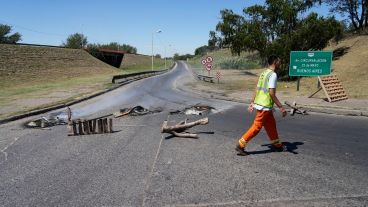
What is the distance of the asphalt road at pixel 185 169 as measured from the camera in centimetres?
543

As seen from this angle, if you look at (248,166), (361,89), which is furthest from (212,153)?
(361,89)

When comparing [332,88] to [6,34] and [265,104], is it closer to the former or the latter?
[265,104]

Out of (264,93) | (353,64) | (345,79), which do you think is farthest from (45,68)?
(264,93)

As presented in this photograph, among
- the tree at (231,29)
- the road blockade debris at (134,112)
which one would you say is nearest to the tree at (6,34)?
the tree at (231,29)

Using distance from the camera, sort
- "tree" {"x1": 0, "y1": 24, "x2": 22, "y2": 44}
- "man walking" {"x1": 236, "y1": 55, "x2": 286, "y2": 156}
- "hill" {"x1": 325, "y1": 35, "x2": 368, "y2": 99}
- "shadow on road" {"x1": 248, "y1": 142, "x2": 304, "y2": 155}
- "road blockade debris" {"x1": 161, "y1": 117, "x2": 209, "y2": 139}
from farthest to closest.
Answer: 1. "tree" {"x1": 0, "y1": 24, "x2": 22, "y2": 44}
2. "hill" {"x1": 325, "y1": 35, "x2": 368, "y2": 99}
3. "road blockade debris" {"x1": 161, "y1": 117, "x2": 209, "y2": 139}
4. "shadow on road" {"x1": 248, "y1": 142, "x2": 304, "y2": 155}
5. "man walking" {"x1": 236, "y1": 55, "x2": 286, "y2": 156}

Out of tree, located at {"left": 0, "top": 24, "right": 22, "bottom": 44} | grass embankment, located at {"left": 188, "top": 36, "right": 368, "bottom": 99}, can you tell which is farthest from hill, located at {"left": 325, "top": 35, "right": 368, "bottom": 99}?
tree, located at {"left": 0, "top": 24, "right": 22, "bottom": 44}

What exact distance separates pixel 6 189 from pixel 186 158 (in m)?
3.03

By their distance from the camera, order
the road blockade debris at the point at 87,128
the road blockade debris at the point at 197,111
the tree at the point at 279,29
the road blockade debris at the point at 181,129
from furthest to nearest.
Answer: the tree at the point at 279,29 < the road blockade debris at the point at 197,111 < the road blockade debris at the point at 87,128 < the road blockade debris at the point at 181,129

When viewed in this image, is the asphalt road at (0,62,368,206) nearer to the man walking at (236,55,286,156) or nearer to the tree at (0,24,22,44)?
the man walking at (236,55,286,156)

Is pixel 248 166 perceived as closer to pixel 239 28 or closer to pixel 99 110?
pixel 99 110

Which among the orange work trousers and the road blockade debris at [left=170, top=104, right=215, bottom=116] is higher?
the orange work trousers

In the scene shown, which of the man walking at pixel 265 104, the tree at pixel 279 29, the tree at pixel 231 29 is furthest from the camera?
the tree at pixel 231 29

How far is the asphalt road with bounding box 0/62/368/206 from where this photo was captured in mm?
5430

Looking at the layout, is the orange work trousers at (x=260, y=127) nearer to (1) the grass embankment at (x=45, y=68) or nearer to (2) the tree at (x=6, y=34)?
(1) the grass embankment at (x=45, y=68)
